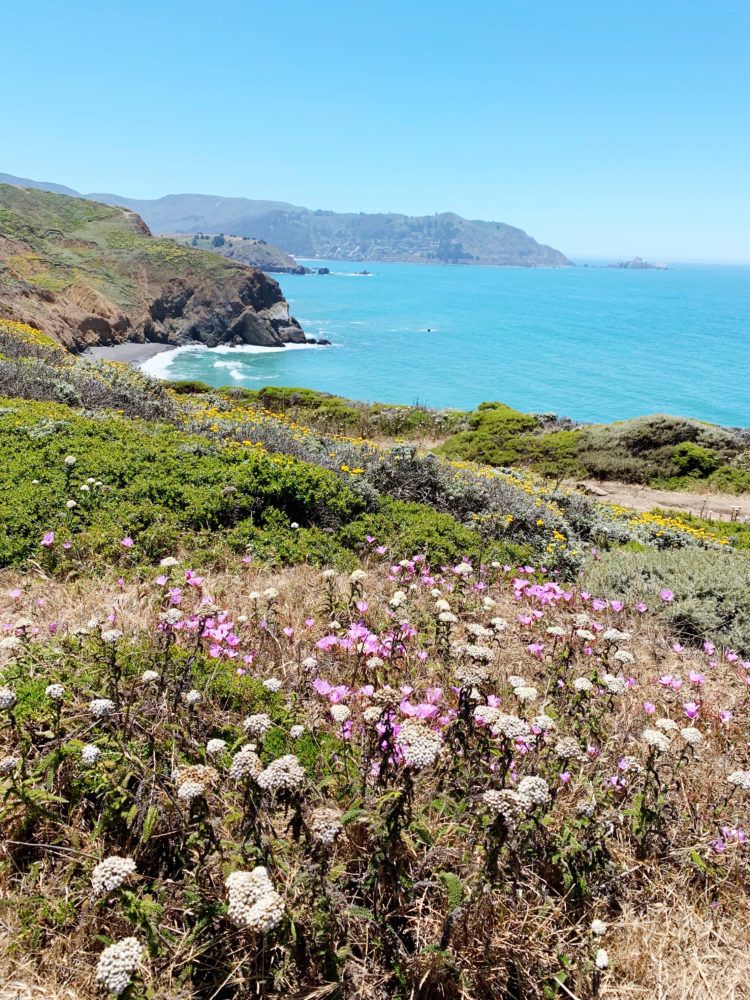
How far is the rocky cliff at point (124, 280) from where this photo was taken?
66125mm

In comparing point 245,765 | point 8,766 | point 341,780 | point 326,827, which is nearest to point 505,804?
point 326,827

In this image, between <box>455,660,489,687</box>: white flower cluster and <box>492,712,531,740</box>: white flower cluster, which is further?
<box>455,660,489,687</box>: white flower cluster

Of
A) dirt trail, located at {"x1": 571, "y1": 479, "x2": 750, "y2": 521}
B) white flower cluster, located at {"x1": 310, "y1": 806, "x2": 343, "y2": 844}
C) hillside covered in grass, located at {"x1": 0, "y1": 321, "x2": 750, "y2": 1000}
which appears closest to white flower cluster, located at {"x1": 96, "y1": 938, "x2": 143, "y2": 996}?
hillside covered in grass, located at {"x1": 0, "y1": 321, "x2": 750, "y2": 1000}

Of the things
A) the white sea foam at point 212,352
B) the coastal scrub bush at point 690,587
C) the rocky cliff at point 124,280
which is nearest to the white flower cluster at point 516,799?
the coastal scrub bush at point 690,587

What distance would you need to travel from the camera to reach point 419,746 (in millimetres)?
1857

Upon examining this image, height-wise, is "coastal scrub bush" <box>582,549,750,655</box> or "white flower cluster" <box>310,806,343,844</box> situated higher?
"white flower cluster" <box>310,806,343,844</box>

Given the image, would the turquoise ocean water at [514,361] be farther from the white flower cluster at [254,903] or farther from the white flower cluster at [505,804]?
the white flower cluster at [254,903]

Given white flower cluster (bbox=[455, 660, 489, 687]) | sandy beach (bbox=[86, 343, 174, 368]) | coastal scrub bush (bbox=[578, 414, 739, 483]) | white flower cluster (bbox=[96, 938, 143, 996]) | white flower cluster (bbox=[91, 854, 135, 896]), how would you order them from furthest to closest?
sandy beach (bbox=[86, 343, 174, 368]), coastal scrub bush (bbox=[578, 414, 739, 483]), white flower cluster (bbox=[455, 660, 489, 687]), white flower cluster (bbox=[91, 854, 135, 896]), white flower cluster (bbox=[96, 938, 143, 996])

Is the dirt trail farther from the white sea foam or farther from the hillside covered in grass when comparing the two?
the white sea foam

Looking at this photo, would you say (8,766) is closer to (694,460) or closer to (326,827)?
(326,827)

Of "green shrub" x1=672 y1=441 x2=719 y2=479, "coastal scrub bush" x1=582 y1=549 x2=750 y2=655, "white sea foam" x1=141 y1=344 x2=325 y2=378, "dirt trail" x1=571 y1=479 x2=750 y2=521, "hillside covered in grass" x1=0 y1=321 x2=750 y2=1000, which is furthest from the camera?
"white sea foam" x1=141 y1=344 x2=325 y2=378

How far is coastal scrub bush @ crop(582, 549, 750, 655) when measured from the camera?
18.0ft

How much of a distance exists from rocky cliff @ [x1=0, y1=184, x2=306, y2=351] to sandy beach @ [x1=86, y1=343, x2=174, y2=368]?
3.52 feet

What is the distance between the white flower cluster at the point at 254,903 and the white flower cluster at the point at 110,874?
0.30 m
